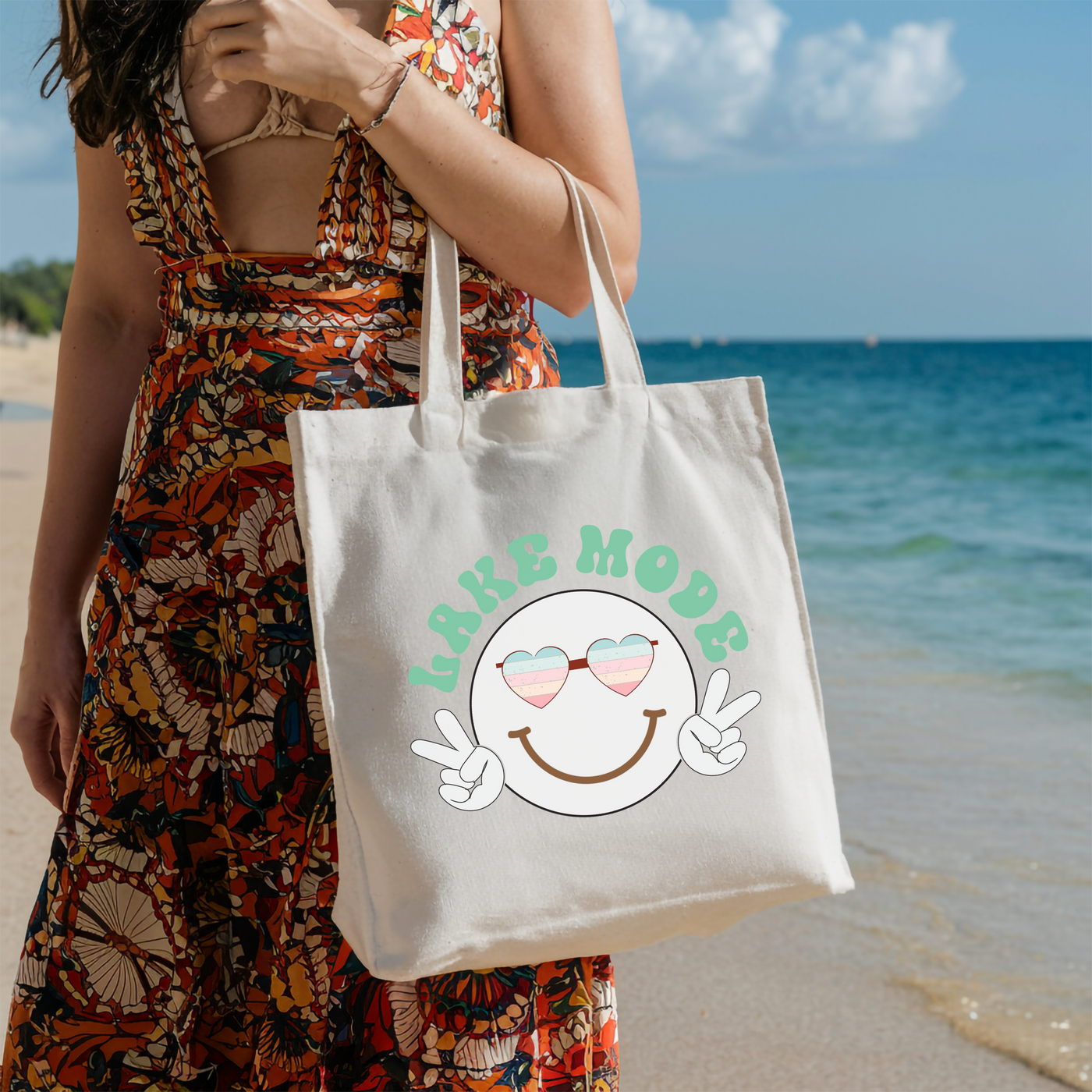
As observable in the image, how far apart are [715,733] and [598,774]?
0.37ft

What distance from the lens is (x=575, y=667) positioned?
3.17 feet

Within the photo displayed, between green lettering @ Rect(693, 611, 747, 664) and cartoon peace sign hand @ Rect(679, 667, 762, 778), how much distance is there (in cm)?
2

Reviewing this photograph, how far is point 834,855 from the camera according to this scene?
41.3 inches

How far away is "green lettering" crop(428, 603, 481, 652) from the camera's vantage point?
924mm

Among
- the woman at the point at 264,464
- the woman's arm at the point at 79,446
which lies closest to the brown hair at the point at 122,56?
the woman at the point at 264,464

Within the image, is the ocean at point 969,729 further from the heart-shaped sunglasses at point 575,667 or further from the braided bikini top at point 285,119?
the braided bikini top at point 285,119

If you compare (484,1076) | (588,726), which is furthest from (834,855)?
Answer: (484,1076)

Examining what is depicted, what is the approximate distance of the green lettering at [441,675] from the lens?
92 cm

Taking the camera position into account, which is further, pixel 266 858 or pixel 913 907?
pixel 913 907

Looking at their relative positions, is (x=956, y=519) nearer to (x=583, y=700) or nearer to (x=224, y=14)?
(x=583, y=700)

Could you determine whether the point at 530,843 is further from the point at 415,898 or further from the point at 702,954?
the point at 702,954

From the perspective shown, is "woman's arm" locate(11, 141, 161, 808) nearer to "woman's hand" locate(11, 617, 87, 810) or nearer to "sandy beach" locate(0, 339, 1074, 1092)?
"woman's hand" locate(11, 617, 87, 810)

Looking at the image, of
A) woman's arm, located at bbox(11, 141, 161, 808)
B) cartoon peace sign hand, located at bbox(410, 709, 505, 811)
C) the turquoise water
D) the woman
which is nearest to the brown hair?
the woman

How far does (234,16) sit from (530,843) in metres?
0.74
